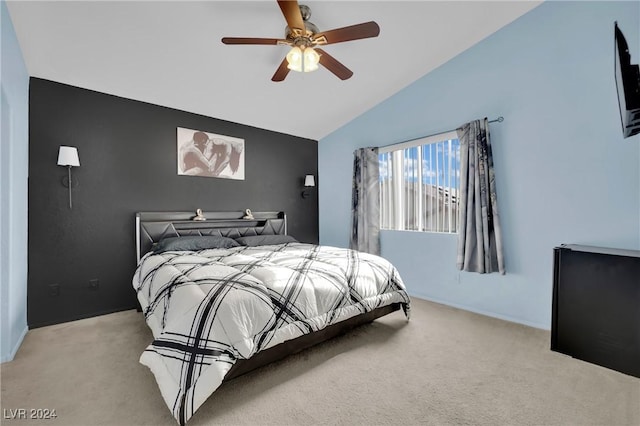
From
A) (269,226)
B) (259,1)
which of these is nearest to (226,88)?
(259,1)

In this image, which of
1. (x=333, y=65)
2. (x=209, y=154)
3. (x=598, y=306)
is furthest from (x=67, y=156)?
(x=598, y=306)

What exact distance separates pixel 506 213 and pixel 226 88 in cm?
353

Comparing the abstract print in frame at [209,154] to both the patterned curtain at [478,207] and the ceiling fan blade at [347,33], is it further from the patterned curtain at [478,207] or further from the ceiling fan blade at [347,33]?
→ the patterned curtain at [478,207]

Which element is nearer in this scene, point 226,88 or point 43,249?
point 43,249

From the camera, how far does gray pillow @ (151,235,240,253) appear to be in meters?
3.25

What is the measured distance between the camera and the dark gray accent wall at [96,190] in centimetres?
294

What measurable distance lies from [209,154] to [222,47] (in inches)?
64.3

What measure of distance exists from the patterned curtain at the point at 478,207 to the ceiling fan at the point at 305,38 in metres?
1.73

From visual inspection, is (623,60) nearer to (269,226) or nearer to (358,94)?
(358,94)

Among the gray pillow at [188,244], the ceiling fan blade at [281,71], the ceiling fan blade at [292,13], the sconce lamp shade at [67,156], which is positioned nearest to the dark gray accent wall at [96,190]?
the sconce lamp shade at [67,156]

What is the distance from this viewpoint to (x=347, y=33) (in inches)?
84.7

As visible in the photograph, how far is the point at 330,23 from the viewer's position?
274 centimetres

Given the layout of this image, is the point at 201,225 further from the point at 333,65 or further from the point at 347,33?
the point at 347,33

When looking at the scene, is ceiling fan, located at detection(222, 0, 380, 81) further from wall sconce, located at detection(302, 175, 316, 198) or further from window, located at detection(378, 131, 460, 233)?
wall sconce, located at detection(302, 175, 316, 198)
